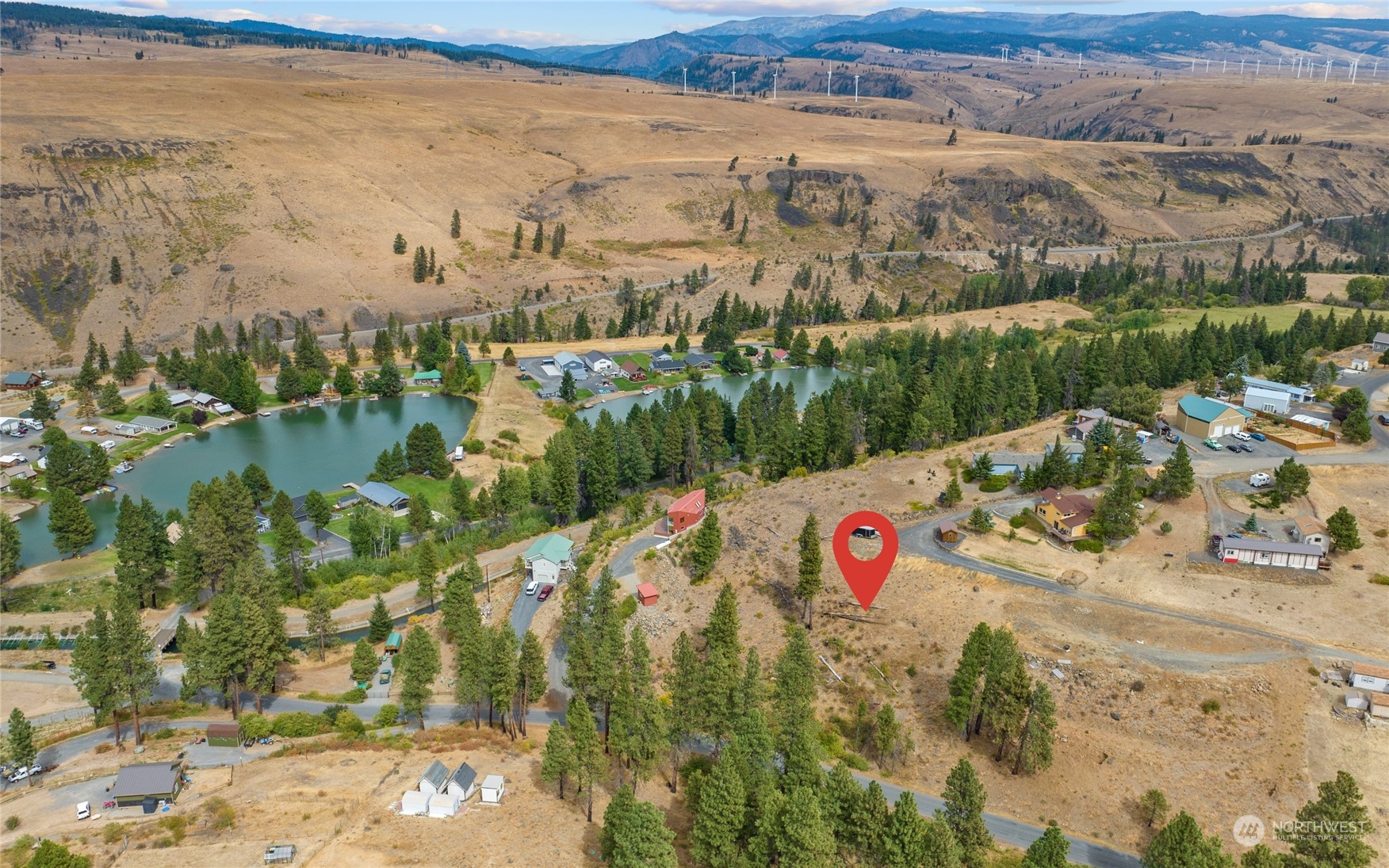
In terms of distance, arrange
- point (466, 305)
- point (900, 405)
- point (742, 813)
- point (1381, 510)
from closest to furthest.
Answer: point (742, 813), point (1381, 510), point (900, 405), point (466, 305)

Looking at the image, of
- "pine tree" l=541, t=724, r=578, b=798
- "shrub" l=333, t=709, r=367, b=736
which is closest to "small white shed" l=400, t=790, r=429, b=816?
"pine tree" l=541, t=724, r=578, b=798

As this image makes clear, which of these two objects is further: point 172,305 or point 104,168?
point 104,168

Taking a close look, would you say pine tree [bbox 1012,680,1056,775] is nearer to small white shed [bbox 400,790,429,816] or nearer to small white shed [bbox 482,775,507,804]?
small white shed [bbox 482,775,507,804]

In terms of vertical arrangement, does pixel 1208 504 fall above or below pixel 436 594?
above

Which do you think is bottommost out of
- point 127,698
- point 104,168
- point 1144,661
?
point 127,698

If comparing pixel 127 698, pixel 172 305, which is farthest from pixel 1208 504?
pixel 172 305

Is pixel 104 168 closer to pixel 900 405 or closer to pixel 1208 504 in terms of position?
pixel 900 405

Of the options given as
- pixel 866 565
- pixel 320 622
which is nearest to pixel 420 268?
pixel 320 622

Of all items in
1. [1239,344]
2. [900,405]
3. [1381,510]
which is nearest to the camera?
[1381,510]

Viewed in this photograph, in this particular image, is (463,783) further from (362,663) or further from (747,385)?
(747,385)
